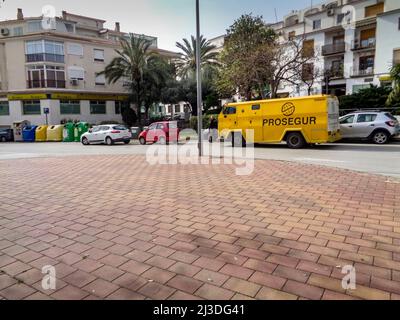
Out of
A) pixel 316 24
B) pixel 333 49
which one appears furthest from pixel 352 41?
pixel 316 24

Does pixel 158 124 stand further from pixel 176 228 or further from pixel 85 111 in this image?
pixel 85 111

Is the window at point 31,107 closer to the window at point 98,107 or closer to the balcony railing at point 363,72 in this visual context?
the window at point 98,107

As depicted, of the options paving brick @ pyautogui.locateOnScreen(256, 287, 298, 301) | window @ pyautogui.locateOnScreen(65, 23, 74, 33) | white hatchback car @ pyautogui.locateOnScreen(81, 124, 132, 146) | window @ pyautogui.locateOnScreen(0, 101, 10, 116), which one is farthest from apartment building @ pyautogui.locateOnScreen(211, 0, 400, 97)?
window @ pyautogui.locateOnScreen(0, 101, 10, 116)

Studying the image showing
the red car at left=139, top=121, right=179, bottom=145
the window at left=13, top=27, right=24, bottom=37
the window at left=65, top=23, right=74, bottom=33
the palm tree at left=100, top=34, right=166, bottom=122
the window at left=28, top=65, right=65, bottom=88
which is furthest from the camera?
the window at left=65, top=23, right=74, bottom=33

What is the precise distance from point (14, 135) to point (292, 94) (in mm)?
31230

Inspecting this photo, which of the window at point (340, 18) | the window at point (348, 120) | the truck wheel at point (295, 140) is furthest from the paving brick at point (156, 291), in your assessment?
the window at point (340, 18)

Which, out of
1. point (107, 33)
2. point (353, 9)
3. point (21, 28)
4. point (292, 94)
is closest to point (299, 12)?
point (353, 9)

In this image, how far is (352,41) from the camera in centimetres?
3678

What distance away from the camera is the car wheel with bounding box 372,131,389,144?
608 inches

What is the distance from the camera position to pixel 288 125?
15344 mm

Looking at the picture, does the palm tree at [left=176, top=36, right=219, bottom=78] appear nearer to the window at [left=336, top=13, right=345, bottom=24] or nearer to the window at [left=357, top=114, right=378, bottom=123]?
the window at [left=336, top=13, right=345, bottom=24]

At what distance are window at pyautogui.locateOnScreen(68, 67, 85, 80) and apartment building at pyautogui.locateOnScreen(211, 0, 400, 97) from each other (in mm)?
23695

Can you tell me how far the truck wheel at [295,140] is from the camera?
50.0 feet

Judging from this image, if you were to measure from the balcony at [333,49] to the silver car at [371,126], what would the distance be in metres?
25.1
